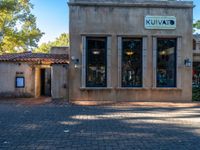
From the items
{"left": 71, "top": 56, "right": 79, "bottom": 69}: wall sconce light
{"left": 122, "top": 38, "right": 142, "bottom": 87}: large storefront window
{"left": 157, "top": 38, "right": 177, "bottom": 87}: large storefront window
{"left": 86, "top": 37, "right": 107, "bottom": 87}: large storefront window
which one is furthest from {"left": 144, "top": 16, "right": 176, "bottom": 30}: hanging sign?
{"left": 71, "top": 56, "right": 79, "bottom": 69}: wall sconce light

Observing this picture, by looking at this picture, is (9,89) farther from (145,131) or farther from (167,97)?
(145,131)

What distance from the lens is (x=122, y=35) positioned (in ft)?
57.5

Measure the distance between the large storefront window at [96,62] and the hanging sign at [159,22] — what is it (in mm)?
2552

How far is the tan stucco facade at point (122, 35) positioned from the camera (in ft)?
57.1

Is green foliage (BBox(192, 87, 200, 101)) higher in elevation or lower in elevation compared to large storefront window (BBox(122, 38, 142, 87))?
lower

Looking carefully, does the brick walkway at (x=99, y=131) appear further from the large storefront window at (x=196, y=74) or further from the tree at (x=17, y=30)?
the tree at (x=17, y=30)

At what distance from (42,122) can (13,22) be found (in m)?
29.5

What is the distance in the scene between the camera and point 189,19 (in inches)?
702

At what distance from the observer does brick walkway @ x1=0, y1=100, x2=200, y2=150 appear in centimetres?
707

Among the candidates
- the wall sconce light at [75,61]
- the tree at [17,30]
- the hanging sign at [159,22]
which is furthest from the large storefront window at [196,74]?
the tree at [17,30]

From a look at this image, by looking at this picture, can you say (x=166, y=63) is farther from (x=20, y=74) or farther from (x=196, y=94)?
(x=20, y=74)

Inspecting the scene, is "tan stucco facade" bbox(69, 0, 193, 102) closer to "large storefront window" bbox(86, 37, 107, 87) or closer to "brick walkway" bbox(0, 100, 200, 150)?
"large storefront window" bbox(86, 37, 107, 87)

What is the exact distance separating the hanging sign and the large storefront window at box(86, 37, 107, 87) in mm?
2552

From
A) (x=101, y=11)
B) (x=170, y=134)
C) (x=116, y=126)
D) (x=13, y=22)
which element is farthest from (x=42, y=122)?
(x=13, y=22)
